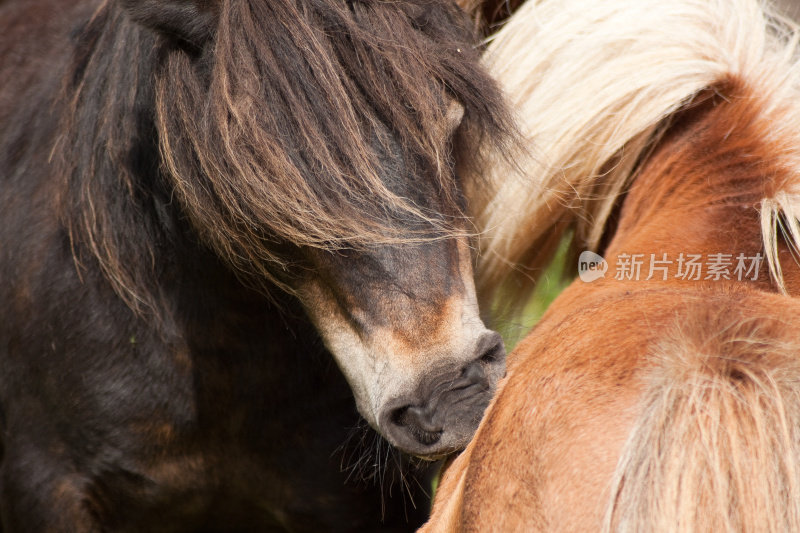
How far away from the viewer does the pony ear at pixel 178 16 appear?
126cm

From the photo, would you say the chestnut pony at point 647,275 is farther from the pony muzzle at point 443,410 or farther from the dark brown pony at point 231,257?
the dark brown pony at point 231,257

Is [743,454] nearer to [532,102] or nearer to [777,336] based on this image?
[777,336]

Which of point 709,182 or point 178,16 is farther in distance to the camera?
point 709,182

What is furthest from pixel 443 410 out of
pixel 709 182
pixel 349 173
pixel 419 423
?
pixel 709 182

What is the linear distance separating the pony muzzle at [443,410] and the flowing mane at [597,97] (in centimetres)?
46

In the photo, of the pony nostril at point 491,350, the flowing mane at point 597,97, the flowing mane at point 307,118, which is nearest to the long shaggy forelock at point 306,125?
the flowing mane at point 307,118

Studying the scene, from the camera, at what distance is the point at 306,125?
3.92 feet

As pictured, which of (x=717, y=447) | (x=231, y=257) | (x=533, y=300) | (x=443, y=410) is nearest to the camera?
(x=717, y=447)

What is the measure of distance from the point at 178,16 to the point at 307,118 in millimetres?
276

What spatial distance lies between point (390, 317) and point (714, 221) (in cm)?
57

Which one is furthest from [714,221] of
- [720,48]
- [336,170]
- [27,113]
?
[27,113]

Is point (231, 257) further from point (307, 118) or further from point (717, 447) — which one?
point (717, 447)

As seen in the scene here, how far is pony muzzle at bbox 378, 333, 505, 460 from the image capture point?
3.87 feet

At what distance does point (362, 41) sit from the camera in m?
1.25
